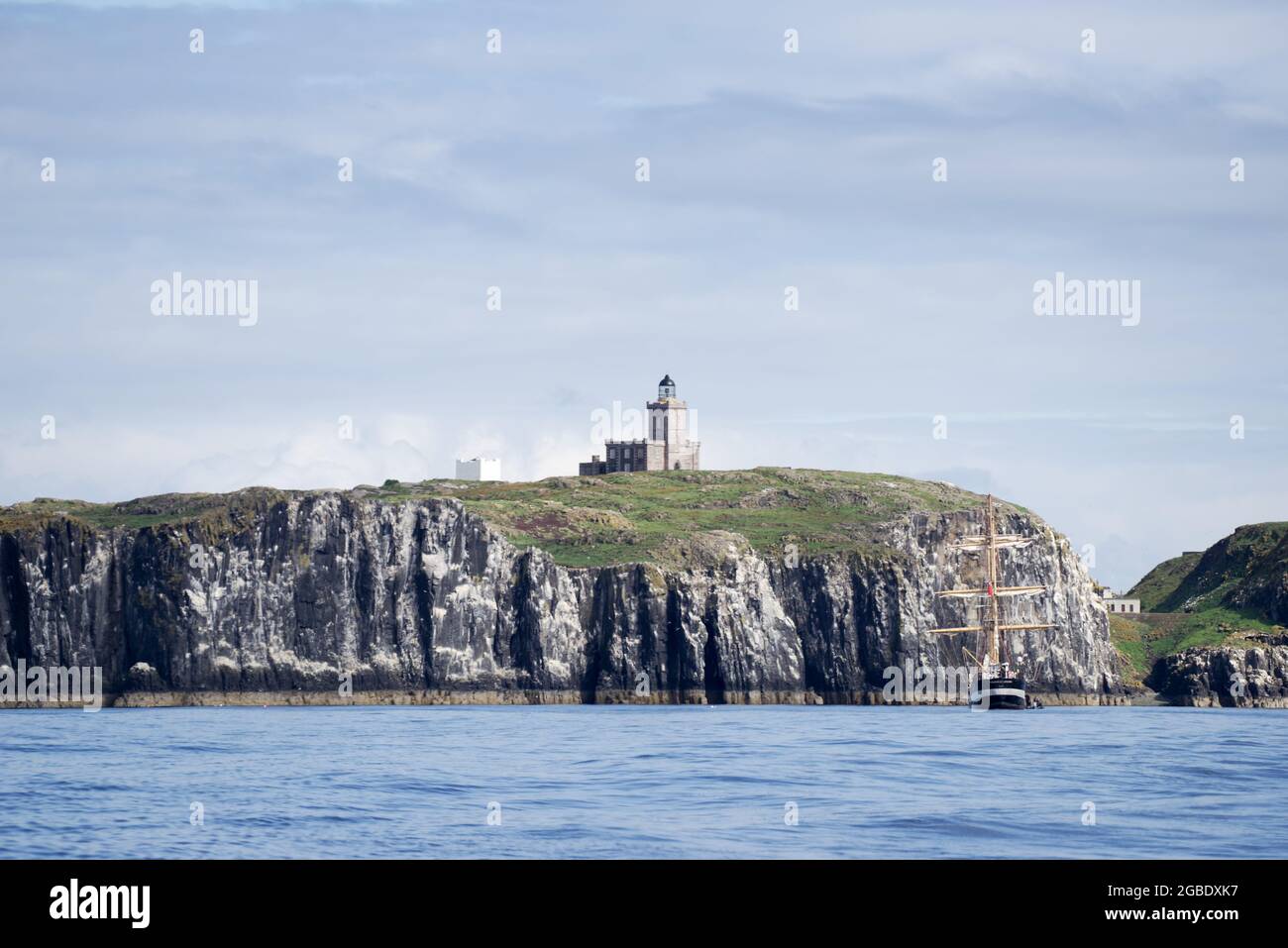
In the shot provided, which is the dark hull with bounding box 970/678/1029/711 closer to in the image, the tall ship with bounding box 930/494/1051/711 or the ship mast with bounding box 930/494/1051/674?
the tall ship with bounding box 930/494/1051/711

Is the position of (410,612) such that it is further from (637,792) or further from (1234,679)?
(637,792)

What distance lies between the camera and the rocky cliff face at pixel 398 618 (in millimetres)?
172125

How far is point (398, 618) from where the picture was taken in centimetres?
→ 17900

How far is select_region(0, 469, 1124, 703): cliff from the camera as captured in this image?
172 meters

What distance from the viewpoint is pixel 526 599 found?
180 metres

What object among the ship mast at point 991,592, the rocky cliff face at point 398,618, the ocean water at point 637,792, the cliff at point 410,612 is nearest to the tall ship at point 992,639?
the ship mast at point 991,592

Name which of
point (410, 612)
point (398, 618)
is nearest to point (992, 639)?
point (410, 612)

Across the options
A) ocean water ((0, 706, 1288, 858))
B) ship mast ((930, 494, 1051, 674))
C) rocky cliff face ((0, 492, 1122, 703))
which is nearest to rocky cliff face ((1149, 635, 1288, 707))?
ship mast ((930, 494, 1051, 674))

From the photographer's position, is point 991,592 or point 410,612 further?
point 410,612

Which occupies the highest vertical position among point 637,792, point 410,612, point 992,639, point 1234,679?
point 410,612

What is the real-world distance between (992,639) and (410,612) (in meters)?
66.5
